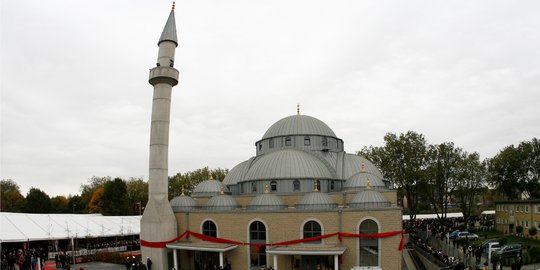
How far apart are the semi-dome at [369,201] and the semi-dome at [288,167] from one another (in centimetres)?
543

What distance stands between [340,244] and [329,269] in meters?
1.79

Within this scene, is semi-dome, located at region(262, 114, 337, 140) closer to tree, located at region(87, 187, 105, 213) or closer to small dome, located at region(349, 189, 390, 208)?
small dome, located at region(349, 189, 390, 208)

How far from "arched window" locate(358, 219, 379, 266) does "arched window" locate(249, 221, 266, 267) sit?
6.89 meters

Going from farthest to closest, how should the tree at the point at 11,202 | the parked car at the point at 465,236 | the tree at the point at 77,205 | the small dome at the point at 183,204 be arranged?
the tree at the point at 77,205 → the tree at the point at 11,202 → the parked car at the point at 465,236 → the small dome at the point at 183,204

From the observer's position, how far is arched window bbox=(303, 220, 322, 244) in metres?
27.5

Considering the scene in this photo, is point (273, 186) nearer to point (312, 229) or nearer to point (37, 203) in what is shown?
point (312, 229)

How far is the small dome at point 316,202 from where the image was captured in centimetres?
2858

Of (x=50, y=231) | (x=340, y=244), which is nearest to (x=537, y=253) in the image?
(x=340, y=244)

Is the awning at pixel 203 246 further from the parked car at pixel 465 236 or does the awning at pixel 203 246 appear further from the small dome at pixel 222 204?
the parked car at pixel 465 236

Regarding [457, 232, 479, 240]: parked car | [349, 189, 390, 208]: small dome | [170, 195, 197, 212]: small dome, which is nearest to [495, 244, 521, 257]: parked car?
[457, 232, 479, 240]: parked car

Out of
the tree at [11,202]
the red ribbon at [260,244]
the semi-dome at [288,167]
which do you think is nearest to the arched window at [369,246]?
the red ribbon at [260,244]

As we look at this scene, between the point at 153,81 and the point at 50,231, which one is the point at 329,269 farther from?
the point at 50,231

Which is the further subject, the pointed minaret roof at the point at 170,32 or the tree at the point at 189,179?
the tree at the point at 189,179

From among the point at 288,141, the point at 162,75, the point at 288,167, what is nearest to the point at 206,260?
the point at 288,167
